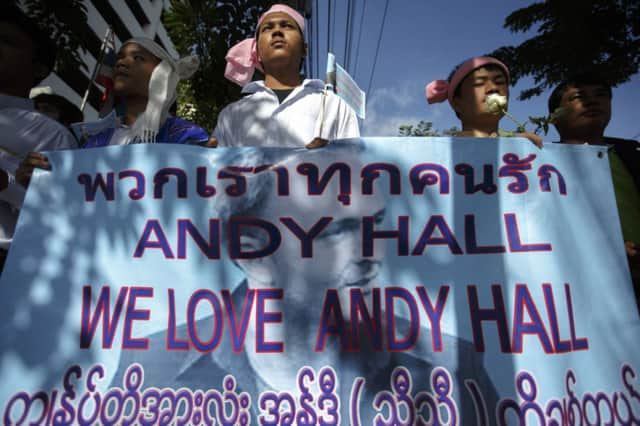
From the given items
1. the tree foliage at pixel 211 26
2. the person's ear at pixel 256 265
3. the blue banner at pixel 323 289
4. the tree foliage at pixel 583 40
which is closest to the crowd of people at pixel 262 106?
the blue banner at pixel 323 289

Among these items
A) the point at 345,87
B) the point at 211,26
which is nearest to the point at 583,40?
the point at 211,26

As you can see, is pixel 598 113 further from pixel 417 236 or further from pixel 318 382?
pixel 318 382

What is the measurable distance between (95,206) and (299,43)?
4.32 feet

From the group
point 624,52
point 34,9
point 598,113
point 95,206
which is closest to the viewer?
point 95,206

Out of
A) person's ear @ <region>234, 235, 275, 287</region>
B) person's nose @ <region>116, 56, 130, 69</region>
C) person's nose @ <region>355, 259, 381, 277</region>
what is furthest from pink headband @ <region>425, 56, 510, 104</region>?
person's nose @ <region>116, 56, 130, 69</region>

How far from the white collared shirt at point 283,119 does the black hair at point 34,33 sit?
105 cm

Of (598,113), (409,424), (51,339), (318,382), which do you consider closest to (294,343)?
(318,382)

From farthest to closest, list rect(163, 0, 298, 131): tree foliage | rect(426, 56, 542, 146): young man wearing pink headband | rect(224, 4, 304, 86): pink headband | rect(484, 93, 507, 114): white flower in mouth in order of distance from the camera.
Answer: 1. rect(163, 0, 298, 131): tree foliage
2. rect(224, 4, 304, 86): pink headband
3. rect(426, 56, 542, 146): young man wearing pink headband
4. rect(484, 93, 507, 114): white flower in mouth

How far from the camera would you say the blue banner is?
1.41 metres

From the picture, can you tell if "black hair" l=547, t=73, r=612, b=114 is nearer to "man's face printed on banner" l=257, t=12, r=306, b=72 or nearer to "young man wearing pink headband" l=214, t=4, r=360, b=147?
"young man wearing pink headband" l=214, t=4, r=360, b=147

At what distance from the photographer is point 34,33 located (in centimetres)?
225

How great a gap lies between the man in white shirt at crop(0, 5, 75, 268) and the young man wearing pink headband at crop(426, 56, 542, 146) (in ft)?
6.60

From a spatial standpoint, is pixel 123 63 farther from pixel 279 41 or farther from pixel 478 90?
pixel 478 90

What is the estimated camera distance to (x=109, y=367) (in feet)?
4.78
